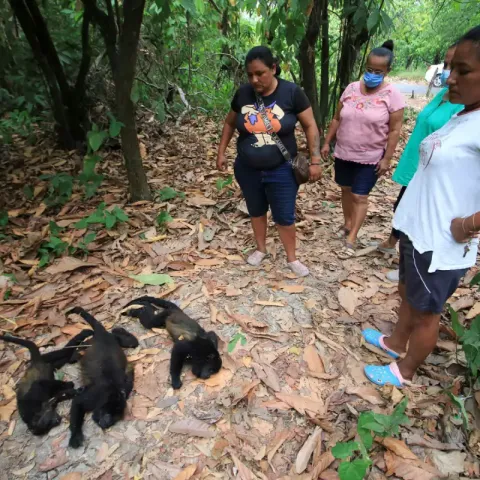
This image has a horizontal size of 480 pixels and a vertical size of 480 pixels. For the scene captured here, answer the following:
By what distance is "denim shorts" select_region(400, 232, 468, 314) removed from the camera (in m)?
2.11

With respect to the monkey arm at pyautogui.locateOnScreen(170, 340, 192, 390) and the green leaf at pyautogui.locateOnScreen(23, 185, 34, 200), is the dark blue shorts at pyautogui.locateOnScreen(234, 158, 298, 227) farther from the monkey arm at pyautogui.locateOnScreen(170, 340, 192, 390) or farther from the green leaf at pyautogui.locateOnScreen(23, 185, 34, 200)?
the green leaf at pyautogui.locateOnScreen(23, 185, 34, 200)

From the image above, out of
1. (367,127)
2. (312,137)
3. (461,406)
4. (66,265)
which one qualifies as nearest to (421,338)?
(461,406)

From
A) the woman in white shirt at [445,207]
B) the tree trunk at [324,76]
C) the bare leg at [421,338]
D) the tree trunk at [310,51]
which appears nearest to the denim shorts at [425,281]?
the woman in white shirt at [445,207]

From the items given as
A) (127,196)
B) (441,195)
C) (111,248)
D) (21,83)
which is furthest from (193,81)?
(441,195)

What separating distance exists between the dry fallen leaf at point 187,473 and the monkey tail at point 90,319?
1285 mm

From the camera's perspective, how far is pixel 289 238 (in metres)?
3.88

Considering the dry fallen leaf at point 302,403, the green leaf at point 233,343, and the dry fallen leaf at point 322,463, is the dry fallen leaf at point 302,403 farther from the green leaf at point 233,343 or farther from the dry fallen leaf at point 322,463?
the green leaf at point 233,343

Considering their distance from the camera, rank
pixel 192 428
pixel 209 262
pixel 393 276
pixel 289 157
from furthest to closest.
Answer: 1. pixel 209 262
2. pixel 393 276
3. pixel 289 157
4. pixel 192 428

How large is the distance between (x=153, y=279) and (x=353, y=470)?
8.19 ft

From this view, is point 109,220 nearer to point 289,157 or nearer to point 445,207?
point 289,157

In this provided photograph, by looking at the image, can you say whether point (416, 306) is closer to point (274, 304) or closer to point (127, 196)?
point (274, 304)

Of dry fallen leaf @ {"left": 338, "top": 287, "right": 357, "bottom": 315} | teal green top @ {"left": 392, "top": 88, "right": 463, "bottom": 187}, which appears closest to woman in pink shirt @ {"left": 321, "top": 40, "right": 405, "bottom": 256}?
teal green top @ {"left": 392, "top": 88, "right": 463, "bottom": 187}

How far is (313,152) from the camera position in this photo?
11.6ft

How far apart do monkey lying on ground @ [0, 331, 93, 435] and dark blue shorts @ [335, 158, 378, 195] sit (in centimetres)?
313
